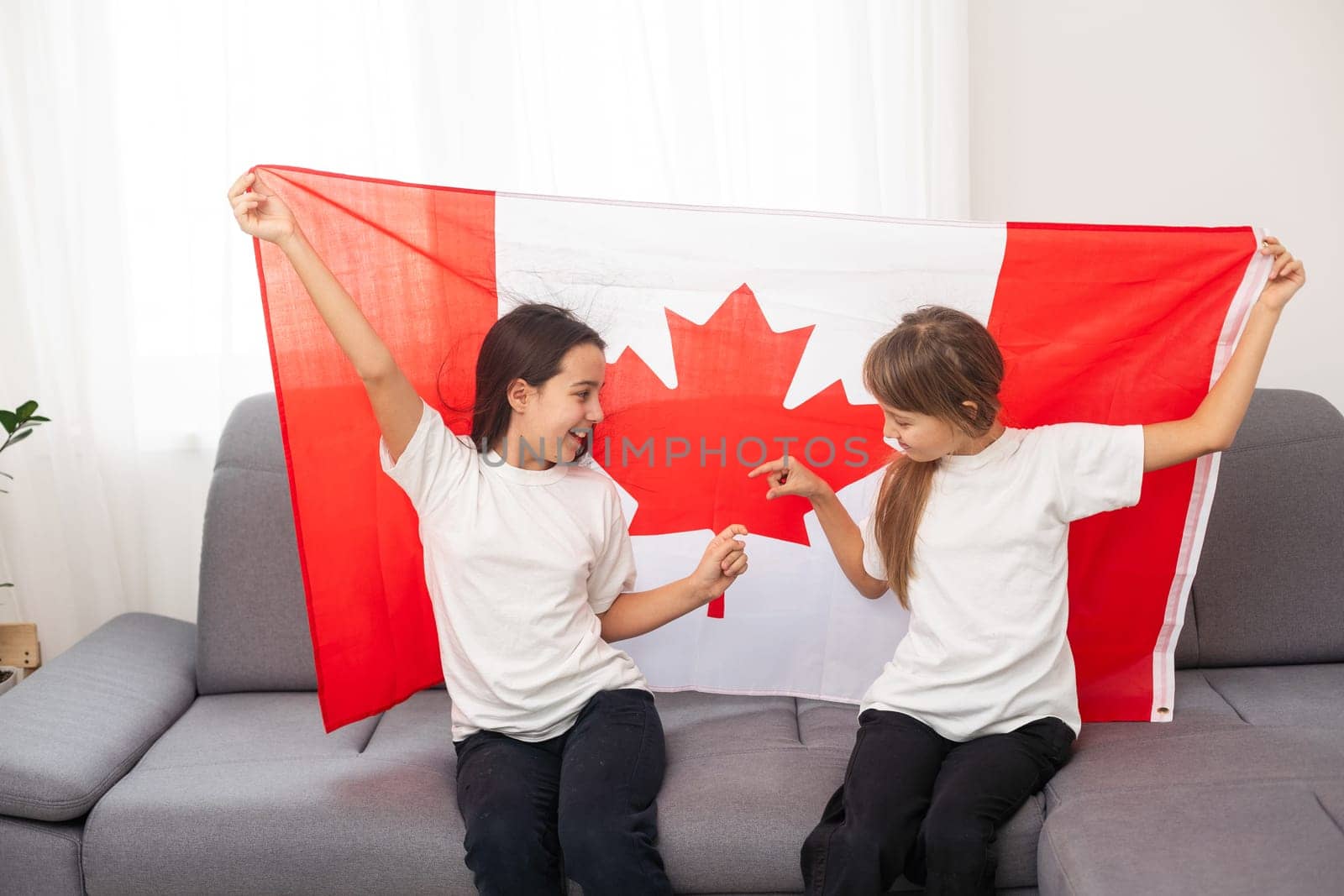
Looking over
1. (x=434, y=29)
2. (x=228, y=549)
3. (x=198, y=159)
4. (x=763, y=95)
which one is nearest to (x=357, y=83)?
(x=434, y=29)

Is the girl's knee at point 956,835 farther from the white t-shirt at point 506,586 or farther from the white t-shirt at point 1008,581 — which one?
the white t-shirt at point 506,586

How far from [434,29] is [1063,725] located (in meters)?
1.81

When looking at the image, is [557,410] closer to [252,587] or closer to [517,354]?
[517,354]

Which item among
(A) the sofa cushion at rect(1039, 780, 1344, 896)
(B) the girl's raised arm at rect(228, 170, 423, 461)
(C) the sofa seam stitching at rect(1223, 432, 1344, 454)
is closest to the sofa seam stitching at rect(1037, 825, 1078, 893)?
(A) the sofa cushion at rect(1039, 780, 1344, 896)

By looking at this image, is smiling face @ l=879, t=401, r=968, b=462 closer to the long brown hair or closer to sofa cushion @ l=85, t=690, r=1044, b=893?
the long brown hair

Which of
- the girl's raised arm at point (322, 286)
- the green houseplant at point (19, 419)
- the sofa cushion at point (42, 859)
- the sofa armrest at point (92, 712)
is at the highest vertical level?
the girl's raised arm at point (322, 286)

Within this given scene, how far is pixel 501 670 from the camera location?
65.6 inches

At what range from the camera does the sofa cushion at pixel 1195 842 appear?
1.34 m

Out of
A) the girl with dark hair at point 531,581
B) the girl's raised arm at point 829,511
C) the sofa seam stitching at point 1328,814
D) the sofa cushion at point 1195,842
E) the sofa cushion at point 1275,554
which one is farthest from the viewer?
the sofa cushion at point 1275,554

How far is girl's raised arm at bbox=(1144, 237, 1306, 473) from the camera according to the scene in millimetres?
1669

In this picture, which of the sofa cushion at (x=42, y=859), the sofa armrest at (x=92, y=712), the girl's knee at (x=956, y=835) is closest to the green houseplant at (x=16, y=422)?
the sofa armrest at (x=92, y=712)

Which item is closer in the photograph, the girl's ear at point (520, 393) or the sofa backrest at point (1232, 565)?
the girl's ear at point (520, 393)

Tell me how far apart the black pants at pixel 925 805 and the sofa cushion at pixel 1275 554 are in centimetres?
61

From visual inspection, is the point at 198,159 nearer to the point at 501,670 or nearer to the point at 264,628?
the point at 264,628
